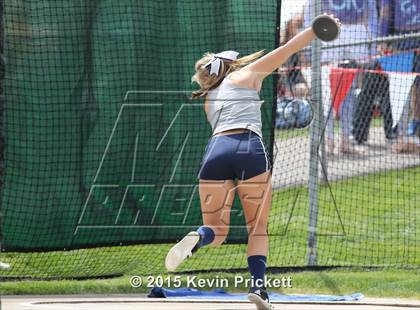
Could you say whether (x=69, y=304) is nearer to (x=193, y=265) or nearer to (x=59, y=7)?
(x=193, y=265)

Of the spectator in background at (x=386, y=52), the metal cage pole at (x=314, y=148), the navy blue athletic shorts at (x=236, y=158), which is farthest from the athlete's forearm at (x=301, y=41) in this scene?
the spectator in background at (x=386, y=52)

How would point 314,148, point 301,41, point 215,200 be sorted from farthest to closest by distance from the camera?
point 314,148
point 215,200
point 301,41

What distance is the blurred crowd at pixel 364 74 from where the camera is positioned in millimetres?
11430

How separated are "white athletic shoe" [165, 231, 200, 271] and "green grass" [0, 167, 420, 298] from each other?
1955 millimetres

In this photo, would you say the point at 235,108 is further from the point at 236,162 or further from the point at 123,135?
the point at 123,135

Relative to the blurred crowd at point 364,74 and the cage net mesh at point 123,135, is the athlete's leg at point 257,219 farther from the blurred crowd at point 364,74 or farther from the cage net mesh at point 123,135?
the blurred crowd at point 364,74

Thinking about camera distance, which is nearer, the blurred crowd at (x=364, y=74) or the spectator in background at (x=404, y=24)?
the blurred crowd at (x=364, y=74)

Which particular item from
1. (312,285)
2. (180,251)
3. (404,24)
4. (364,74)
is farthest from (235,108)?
(364,74)

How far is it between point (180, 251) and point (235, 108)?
105 centimetres

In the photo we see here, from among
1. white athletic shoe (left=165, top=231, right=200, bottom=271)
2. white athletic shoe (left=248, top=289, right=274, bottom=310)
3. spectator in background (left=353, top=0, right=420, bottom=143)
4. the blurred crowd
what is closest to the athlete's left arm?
white athletic shoe (left=165, top=231, right=200, bottom=271)

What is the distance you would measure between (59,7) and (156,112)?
1.29 meters

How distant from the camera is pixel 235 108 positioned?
6605 mm

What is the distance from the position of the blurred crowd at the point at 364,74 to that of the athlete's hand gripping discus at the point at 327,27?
5.05m

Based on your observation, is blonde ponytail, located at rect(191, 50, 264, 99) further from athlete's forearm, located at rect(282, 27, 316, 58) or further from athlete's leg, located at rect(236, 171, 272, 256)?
athlete's leg, located at rect(236, 171, 272, 256)
